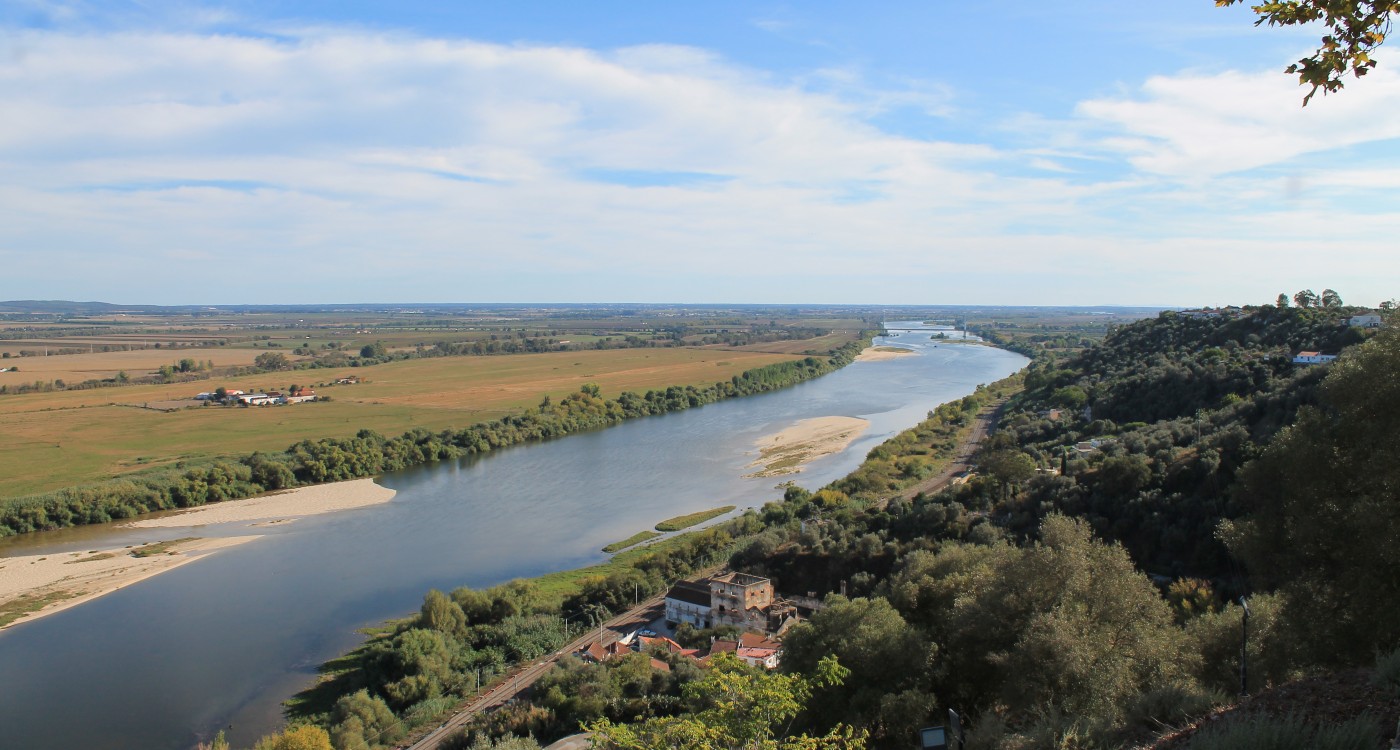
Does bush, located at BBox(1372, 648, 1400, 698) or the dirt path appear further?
the dirt path

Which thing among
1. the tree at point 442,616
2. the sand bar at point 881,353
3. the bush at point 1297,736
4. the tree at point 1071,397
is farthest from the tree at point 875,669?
the sand bar at point 881,353

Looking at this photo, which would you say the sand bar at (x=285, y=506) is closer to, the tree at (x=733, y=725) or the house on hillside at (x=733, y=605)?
the house on hillside at (x=733, y=605)

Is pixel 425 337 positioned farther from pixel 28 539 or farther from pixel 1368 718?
pixel 1368 718

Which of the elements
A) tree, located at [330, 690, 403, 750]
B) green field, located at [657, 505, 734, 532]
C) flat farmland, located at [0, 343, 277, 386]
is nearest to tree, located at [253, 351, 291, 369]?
flat farmland, located at [0, 343, 277, 386]

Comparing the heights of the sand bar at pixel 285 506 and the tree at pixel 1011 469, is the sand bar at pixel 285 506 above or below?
below

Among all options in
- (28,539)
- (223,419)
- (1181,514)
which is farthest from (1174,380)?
(223,419)

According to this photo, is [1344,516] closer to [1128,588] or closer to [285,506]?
[1128,588]

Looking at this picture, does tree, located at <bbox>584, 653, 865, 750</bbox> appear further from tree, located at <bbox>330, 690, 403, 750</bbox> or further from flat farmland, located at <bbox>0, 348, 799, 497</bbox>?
flat farmland, located at <bbox>0, 348, 799, 497</bbox>

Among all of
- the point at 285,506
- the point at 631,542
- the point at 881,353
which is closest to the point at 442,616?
the point at 631,542
